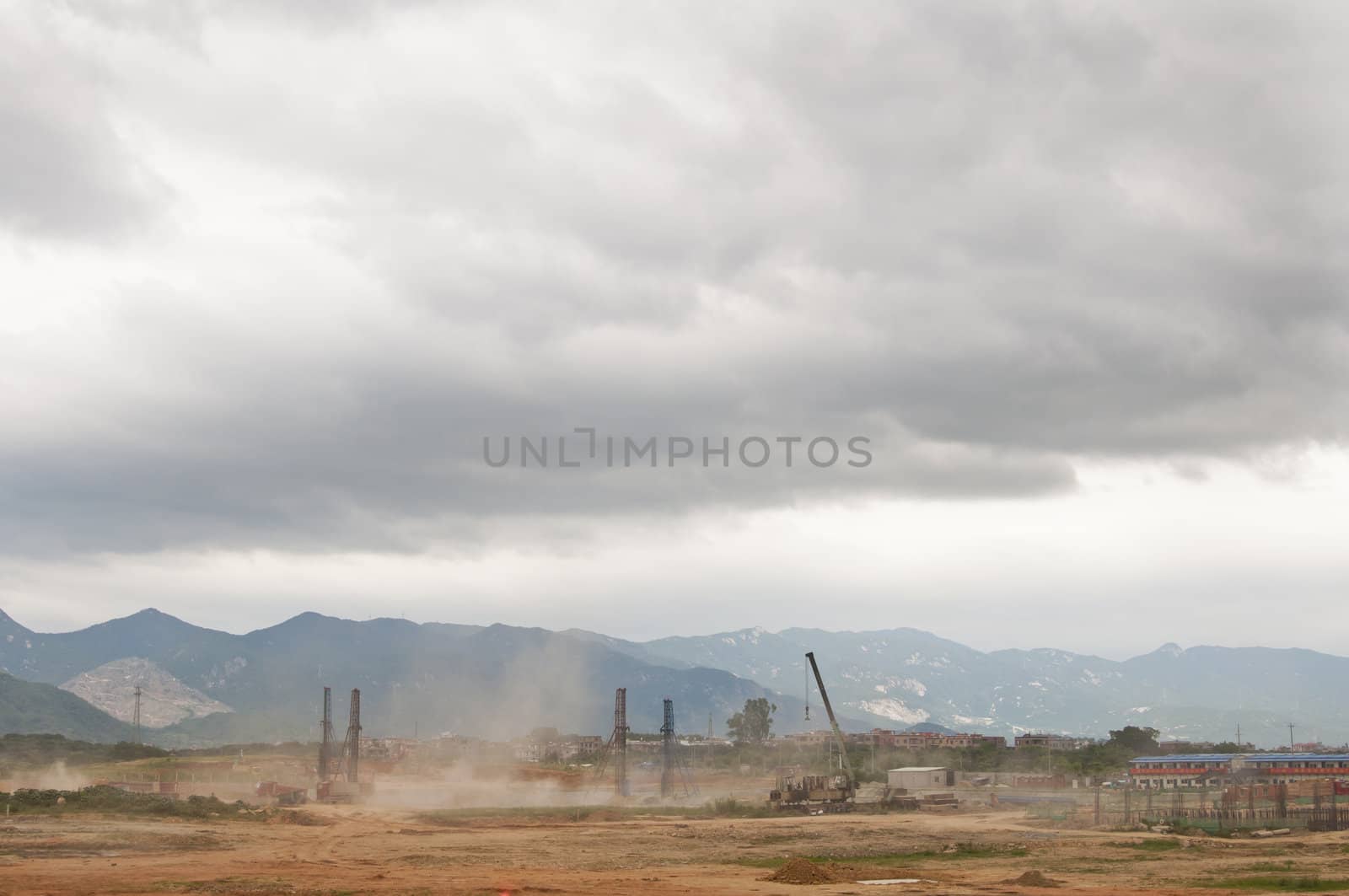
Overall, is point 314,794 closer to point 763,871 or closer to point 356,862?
point 356,862

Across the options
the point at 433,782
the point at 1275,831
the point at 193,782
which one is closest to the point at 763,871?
the point at 1275,831

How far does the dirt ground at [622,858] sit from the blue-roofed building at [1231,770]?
48.6 meters

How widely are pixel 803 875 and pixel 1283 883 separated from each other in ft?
57.5

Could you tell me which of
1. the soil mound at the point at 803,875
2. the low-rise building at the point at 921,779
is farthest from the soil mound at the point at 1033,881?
the low-rise building at the point at 921,779

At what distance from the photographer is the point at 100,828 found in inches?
3061

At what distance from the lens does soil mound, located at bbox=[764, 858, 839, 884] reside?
157ft

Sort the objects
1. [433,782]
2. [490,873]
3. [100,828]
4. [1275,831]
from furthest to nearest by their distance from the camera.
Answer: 1. [433,782]
2. [100,828]
3. [1275,831]
4. [490,873]

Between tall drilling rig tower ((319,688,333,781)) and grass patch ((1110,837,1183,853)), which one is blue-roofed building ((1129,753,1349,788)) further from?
tall drilling rig tower ((319,688,333,781))

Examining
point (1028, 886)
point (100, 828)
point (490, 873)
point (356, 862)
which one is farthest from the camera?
point (100, 828)

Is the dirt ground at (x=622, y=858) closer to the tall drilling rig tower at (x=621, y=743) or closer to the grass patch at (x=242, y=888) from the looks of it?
the grass patch at (x=242, y=888)

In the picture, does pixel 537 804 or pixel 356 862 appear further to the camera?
pixel 537 804

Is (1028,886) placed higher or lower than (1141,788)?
higher

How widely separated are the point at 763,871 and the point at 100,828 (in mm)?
46397

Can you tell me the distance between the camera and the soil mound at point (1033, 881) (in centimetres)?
4669
